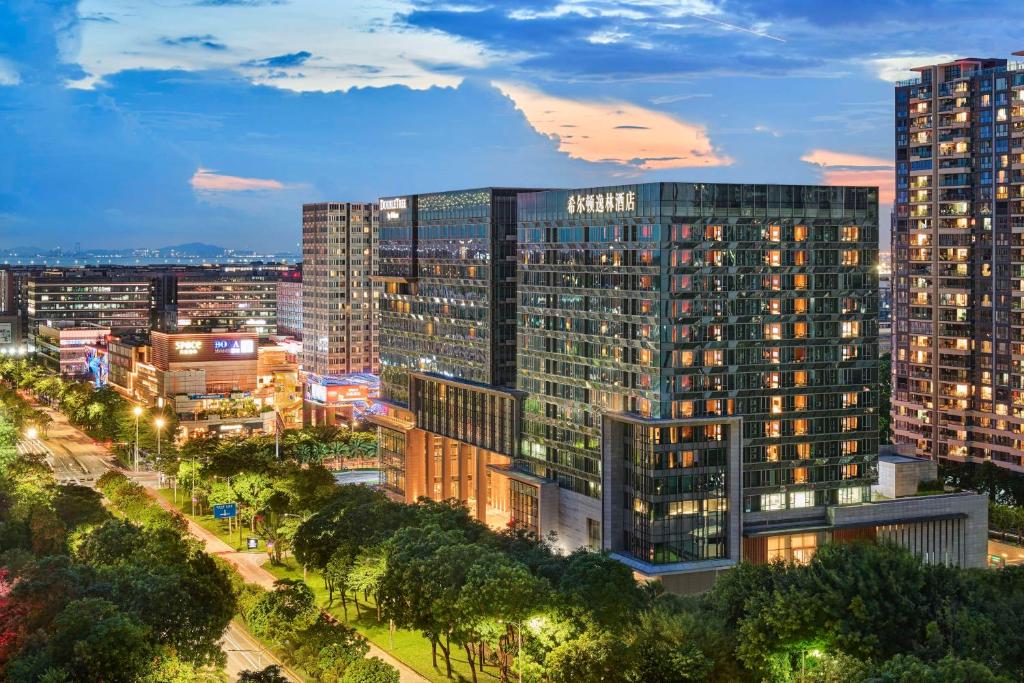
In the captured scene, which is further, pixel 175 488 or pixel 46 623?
pixel 175 488

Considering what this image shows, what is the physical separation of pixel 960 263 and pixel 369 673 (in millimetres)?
100695

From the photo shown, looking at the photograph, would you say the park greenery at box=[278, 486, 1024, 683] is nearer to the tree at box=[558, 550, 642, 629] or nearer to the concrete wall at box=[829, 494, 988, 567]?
the tree at box=[558, 550, 642, 629]

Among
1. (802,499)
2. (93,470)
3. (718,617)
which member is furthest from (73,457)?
(718,617)

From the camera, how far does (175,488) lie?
150 metres

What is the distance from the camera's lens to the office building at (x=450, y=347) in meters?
121

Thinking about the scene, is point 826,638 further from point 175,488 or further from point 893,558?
point 175,488

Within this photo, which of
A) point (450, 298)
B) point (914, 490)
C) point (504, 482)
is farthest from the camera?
point (450, 298)

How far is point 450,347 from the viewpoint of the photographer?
423ft

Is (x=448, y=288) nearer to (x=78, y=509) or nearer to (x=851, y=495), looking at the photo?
(x=78, y=509)

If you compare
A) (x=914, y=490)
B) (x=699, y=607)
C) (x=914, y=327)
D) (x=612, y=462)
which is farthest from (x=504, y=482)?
(x=914, y=327)

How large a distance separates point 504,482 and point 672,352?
1127 inches

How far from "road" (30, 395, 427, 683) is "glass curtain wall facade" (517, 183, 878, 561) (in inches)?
1097

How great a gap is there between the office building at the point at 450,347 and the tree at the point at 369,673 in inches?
1605

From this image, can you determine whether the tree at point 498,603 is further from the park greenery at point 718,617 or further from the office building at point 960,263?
the office building at point 960,263
